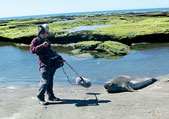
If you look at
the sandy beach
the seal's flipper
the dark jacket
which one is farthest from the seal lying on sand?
the dark jacket

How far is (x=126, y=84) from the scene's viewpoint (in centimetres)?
988

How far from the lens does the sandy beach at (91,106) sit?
685cm

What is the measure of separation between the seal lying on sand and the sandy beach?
33cm

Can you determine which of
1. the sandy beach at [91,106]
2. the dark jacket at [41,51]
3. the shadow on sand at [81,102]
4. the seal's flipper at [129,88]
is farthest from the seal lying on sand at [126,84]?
the dark jacket at [41,51]

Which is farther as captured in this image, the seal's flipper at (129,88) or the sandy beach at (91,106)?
the seal's flipper at (129,88)

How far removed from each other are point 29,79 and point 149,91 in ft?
20.6

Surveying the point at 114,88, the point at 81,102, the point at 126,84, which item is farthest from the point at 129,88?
the point at 81,102

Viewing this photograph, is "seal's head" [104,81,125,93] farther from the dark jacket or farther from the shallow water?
the dark jacket

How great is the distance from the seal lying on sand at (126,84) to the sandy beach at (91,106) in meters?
0.33

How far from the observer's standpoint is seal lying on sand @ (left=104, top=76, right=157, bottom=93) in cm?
976

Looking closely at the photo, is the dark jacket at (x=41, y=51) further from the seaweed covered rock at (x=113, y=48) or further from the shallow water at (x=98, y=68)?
the seaweed covered rock at (x=113, y=48)

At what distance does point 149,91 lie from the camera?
900cm

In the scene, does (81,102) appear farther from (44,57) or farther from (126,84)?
(126,84)

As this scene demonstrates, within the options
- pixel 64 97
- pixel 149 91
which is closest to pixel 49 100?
pixel 64 97
